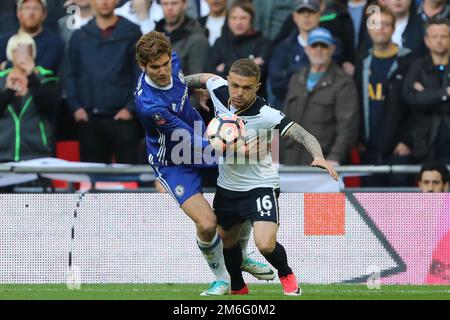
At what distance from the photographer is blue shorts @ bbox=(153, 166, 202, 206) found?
34.6 ft

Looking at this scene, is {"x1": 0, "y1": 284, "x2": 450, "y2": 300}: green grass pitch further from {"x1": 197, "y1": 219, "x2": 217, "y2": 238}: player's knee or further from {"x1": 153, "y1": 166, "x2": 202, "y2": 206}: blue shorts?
{"x1": 153, "y1": 166, "x2": 202, "y2": 206}: blue shorts

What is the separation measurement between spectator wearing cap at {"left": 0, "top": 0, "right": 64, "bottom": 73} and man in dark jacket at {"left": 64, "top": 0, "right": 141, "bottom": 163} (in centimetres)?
21

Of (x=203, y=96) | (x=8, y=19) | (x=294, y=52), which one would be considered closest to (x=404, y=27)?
(x=294, y=52)

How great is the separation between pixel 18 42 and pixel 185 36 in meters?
2.07

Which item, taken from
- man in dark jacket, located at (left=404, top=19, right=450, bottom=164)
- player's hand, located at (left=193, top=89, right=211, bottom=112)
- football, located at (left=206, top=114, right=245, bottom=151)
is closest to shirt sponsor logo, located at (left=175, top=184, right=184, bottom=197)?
football, located at (left=206, top=114, right=245, bottom=151)

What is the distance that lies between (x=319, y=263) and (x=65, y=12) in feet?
18.7

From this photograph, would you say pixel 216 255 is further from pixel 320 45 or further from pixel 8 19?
pixel 8 19

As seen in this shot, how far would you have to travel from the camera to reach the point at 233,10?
49.0 ft

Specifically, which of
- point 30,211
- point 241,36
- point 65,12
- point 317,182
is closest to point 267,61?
point 241,36

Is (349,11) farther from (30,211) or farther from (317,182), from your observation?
(30,211)

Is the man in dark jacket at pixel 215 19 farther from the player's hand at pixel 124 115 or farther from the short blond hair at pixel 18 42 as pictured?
the short blond hair at pixel 18 42

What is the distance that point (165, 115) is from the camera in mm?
10359

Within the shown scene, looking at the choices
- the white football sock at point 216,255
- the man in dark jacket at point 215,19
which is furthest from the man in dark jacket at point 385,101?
the white football sock at point 216,255

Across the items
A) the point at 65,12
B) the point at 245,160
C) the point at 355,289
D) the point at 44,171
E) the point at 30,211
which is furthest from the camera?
the point at 65,12
